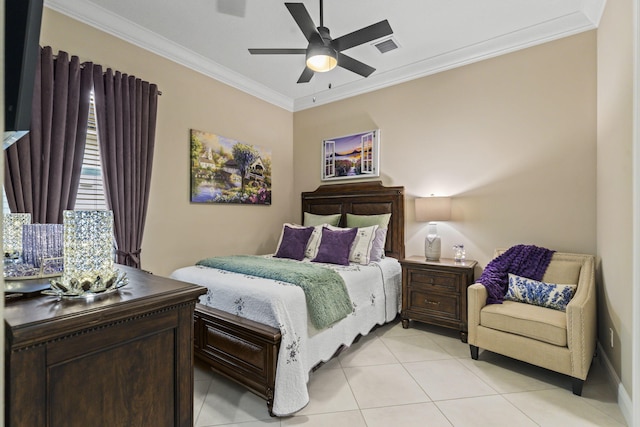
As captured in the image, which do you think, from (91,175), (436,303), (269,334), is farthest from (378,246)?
(91,175)

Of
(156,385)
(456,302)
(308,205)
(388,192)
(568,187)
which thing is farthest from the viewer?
(308,205)

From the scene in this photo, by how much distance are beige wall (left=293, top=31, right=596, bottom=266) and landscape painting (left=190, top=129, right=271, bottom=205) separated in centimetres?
166

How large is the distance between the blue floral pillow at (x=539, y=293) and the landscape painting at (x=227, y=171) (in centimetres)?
323

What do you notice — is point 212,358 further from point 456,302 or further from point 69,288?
point 456,302

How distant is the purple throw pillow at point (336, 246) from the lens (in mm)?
3260

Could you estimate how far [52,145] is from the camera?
2393mm

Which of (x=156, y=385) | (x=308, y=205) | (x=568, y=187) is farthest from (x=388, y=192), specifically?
(x=156, y=385)

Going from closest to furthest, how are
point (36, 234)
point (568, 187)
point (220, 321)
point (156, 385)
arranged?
1. point (156, 385)
2. point (36, 234)
3. point (220, 321)
4. point (568, 187)

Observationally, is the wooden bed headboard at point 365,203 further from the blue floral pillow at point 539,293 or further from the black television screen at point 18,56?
the black television screen at point 18,56

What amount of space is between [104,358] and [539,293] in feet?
10.0

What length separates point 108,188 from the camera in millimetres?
2744

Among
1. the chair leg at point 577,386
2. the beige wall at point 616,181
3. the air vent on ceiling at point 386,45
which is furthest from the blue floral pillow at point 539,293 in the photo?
the air vent on ceiling at point 386,45

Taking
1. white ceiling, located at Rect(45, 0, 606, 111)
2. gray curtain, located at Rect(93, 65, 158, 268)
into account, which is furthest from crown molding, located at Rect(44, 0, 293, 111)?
gray curtain, located at Rect(93, 65, 158, 268)

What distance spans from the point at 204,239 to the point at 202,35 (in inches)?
88.4
